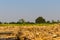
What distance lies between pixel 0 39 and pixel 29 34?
4102 millimetres

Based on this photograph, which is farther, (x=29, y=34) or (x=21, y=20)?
(x=21, y=20)

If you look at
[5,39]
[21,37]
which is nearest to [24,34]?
[21,37]

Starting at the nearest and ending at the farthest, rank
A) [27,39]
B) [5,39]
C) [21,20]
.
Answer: [27,39], [5,39], [21,20]

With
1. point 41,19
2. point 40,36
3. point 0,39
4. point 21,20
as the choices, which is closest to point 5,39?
point 0,39

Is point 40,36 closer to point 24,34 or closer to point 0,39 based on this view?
point 24,34

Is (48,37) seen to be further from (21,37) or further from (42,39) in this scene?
(21,37)

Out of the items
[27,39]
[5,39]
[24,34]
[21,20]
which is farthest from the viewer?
[21,20]

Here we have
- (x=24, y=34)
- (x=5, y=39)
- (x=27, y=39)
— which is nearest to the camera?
(x=27, y=39)

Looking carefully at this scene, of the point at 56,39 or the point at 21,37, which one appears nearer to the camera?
the point at 56,39

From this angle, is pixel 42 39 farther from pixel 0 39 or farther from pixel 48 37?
pixel 0 39

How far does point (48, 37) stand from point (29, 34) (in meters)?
1.20

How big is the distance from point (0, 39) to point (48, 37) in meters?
5.12

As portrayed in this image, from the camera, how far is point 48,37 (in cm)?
1309

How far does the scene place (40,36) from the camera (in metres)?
13.5
